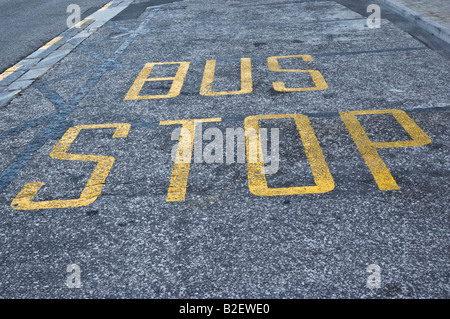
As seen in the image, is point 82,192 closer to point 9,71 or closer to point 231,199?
point 231,199

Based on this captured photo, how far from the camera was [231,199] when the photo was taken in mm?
3234

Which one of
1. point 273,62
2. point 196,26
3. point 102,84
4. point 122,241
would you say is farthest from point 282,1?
point 122,241

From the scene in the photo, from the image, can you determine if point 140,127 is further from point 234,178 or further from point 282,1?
point 282,1

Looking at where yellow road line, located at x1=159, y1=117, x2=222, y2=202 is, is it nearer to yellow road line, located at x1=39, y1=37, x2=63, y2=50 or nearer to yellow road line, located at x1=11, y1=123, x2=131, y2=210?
yellow road line, located at x1=11, y1=123, x2=131, y2=210

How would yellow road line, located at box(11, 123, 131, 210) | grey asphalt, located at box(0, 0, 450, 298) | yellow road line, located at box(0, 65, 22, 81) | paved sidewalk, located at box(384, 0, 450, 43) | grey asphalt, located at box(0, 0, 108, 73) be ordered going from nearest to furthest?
grey asphalt, located at box(0, 0, 450, 298) < yellow road line, located at box(11, 123, 131, 210) < yellow road line, located at box(0, 65, 22, 81) < paved sidewalk, located at box(384, 0, 450, 43) < grey asphalt, located at box(0, 0, 108, 73)

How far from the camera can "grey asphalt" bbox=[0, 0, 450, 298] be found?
8.33 ft

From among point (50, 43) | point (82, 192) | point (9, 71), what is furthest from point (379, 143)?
point (50, 43)

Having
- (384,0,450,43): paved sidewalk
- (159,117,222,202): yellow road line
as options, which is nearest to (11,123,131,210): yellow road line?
(159,117,222,202): yellow road line

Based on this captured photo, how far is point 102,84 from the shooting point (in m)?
5.78

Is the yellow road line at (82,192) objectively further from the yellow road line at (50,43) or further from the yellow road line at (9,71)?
the yellow road line at (50,43)

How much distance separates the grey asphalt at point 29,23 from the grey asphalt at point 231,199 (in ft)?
6.26

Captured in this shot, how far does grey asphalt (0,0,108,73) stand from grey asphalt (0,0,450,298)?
1.91m

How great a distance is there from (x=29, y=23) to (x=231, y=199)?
8.65 m

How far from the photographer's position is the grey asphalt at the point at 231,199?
8.33 ft
